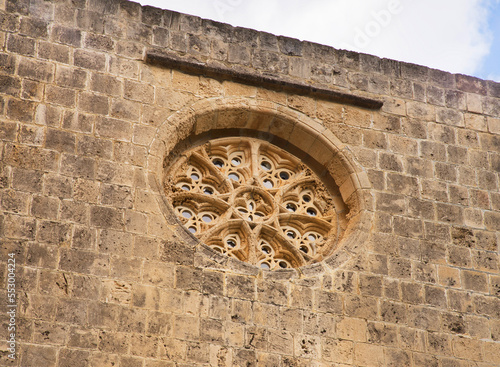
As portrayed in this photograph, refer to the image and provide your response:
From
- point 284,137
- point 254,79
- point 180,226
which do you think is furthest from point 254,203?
point 254,79

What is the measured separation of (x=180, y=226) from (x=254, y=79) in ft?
6.82

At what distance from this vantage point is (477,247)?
35.6 ft

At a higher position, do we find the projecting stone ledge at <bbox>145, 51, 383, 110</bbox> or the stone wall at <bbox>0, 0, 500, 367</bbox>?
the projecting stone ledge at <bbox>145, 51, 383, 110</bbox>

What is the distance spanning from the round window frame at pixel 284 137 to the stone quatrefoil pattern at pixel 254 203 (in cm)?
15

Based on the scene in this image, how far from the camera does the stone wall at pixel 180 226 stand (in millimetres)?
9266

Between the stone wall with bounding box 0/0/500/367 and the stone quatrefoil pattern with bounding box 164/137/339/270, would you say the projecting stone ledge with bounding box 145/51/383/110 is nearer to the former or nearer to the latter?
the stone wall with bounding box 0/0/500/367

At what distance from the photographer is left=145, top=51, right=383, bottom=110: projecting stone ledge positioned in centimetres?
1102

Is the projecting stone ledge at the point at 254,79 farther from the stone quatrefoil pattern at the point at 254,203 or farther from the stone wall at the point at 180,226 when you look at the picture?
the stone quatrefoil pattern at the point at 254,203

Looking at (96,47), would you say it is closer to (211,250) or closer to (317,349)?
(211,250)

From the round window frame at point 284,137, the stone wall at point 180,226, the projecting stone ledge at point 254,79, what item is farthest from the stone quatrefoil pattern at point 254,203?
the projecting stone ledge at point 254,79

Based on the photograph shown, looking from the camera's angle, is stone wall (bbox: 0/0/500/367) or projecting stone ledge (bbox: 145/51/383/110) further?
projecting stone ledge (bbox: 145/51/383/110)

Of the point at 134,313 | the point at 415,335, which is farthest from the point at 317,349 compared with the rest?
the point at 134,313

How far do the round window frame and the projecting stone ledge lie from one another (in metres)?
0.23

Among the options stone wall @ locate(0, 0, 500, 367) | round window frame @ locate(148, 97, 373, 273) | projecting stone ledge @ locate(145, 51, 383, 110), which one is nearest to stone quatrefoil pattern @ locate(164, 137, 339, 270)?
round window frame @ locate(148, 97, 373, 273)
